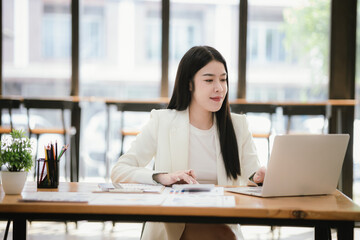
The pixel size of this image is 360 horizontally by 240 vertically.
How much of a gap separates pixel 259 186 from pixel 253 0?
4118mm

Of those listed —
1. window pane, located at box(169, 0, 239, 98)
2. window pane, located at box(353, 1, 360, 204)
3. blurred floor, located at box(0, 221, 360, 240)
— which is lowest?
blurred floor, located at box(0, 221, 360, 240)

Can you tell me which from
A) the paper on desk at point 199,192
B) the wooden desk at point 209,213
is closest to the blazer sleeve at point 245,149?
the paper on desk at point 199,192

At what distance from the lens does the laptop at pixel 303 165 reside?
56.4 inches

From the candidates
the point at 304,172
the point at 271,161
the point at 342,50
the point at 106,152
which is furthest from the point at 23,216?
the point at 342,50

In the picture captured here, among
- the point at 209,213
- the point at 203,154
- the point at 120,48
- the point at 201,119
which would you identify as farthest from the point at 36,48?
the point at 209,213

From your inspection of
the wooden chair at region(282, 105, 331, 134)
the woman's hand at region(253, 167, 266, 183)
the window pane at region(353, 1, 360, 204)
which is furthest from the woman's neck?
the window pane at region(353, 1, 360, 204)

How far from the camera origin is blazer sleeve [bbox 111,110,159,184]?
1.87 m

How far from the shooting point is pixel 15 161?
159cm

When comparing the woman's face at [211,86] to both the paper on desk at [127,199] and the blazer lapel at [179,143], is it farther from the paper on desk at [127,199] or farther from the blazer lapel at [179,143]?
the paper on desk at [127,199]

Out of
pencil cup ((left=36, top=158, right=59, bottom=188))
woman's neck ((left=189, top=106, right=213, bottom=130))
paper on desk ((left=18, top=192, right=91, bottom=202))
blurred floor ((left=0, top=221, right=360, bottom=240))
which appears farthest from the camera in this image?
blurred floor ((left=0, top=221, right=360, bottom=240))

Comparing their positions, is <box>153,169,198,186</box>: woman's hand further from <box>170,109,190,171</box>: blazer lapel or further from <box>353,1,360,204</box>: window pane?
<box>353,1,360,204</box>: window pane

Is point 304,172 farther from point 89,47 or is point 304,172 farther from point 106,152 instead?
point 89,47

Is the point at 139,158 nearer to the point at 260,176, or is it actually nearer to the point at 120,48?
the point at 260,176

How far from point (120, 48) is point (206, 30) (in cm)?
106
